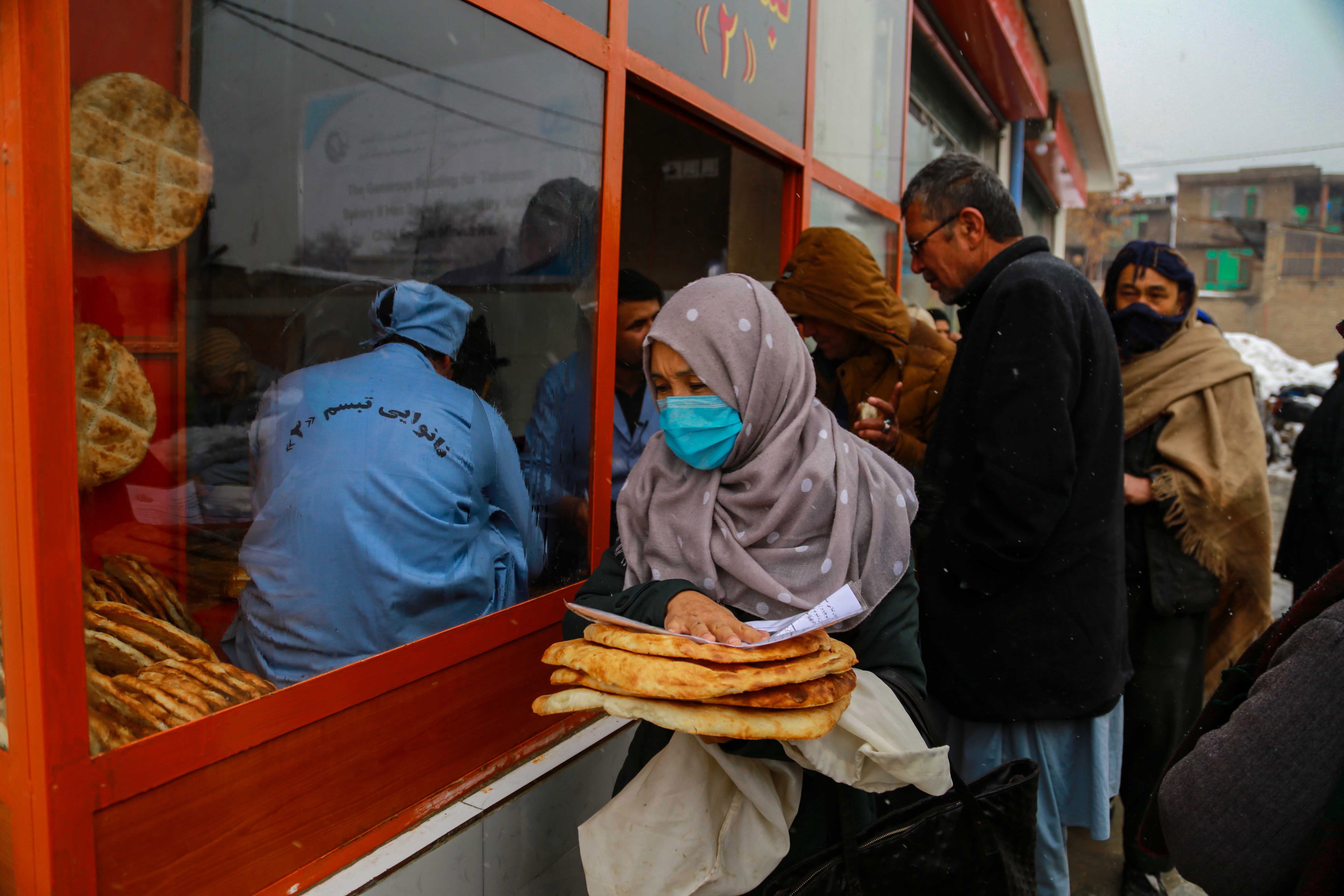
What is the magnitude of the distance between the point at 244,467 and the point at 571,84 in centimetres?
137

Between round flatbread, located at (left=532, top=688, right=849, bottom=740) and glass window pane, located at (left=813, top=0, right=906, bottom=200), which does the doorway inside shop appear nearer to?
glass window pane, located at (left=813, top=0, right=906, bottom=200)

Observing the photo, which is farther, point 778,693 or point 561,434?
point 561,434

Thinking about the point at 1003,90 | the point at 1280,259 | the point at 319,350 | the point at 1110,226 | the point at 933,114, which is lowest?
the point at 319,350

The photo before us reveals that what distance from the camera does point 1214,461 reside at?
2.85 metres

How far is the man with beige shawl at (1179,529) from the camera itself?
2812 mm

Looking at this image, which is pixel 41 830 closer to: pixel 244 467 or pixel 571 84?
pixel 244 467

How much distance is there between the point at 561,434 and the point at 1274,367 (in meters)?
24.5

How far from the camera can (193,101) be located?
1482 millimetres

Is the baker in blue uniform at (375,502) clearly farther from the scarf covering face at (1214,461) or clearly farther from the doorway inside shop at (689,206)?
the doorway inside shop at (689,206)

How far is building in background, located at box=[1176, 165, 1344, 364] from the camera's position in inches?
1078

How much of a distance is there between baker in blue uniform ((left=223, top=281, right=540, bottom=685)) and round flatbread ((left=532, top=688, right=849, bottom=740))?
30.8 inches

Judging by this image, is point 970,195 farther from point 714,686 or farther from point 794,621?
point 714,686

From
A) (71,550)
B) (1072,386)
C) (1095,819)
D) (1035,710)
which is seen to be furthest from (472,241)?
(1095,819)

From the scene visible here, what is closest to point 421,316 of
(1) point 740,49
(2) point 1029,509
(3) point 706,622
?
(3) point 706,622
